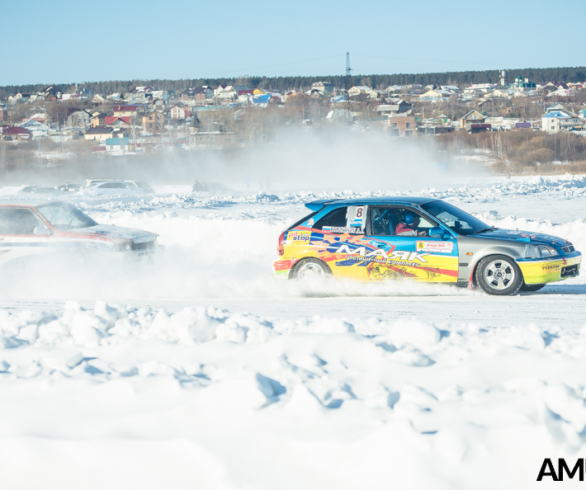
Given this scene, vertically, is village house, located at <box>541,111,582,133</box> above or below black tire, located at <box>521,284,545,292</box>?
above

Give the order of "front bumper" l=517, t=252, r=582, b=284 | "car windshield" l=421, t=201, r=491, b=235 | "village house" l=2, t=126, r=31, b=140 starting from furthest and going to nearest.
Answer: "village house" l=2, t=126, r=31, b=140 < "car windshield" l=421, t=201, r=491, b=235 < "front bumper" l=517, t=252, r=582, b=284

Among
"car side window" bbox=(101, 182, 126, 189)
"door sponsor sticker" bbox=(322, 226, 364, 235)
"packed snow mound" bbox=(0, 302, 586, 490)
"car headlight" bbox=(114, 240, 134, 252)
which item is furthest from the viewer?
"car side window" bbox=(101, 182, 126, 189)

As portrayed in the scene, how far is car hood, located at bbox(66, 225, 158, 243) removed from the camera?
34.2 feet

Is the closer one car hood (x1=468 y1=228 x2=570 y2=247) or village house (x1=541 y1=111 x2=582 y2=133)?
car hood (x1=468 y1=228 x2=570 y2=247)

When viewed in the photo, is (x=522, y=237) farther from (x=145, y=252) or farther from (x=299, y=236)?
(x=145, y=252)

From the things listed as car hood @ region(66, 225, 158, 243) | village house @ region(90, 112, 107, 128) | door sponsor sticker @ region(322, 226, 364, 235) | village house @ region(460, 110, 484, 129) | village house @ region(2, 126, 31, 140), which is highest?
village house @ region(90, 112, 107, 128)

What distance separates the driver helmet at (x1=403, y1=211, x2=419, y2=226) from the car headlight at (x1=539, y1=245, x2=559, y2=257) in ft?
5.48

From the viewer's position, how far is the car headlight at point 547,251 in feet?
27.5

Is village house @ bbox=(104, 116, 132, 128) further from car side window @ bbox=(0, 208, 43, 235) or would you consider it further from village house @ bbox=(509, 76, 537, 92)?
car side window @ bbox=(0, 208, 43, 235)

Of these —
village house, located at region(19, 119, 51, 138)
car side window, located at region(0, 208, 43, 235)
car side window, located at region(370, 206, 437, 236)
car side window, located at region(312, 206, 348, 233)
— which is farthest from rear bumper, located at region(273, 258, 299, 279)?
village house, located at region(19, 119, 51, 138)

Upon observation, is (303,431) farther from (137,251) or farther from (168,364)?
(137,251)

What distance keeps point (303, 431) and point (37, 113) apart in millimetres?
167932

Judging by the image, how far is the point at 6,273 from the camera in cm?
1011

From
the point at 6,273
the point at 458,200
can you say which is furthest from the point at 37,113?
the point at 6,273
